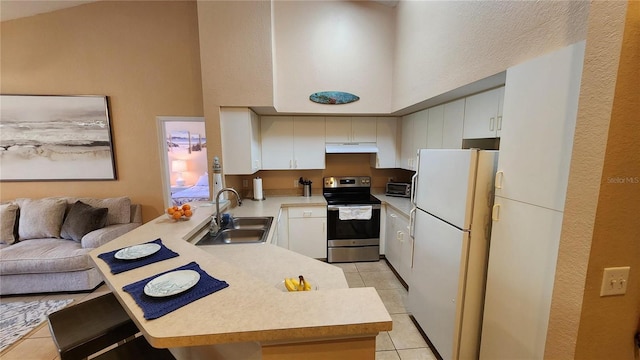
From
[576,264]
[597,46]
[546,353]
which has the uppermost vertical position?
[597,46]

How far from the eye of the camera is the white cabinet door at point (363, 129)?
3479mm

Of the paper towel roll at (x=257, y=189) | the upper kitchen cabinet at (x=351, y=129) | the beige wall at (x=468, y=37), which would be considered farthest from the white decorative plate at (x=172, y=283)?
the upper kitchen cabinet at (x=351, y=129)

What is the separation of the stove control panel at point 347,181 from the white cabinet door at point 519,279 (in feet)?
7.59

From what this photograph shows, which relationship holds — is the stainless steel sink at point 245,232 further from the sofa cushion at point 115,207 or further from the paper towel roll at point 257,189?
the sofa cushion at point 115,207

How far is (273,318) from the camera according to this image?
80 cm

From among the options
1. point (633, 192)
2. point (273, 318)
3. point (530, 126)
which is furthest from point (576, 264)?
point (273, 318)

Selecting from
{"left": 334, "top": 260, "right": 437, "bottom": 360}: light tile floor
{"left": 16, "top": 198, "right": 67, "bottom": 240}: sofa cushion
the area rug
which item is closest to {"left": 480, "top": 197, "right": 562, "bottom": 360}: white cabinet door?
{"left": 334, "top": 260, "right": 437, "bottom": 360}: light tile floor

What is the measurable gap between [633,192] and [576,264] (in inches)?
12.7

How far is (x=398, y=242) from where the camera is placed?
293 cm

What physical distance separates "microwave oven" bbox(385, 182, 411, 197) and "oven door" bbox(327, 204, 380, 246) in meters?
0.48

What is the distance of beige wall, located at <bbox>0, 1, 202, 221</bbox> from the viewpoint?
3037mm

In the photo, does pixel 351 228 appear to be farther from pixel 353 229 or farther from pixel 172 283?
pixel 172 283

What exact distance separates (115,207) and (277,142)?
2245mm

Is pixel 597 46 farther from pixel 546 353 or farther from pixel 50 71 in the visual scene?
pixel 50 71
